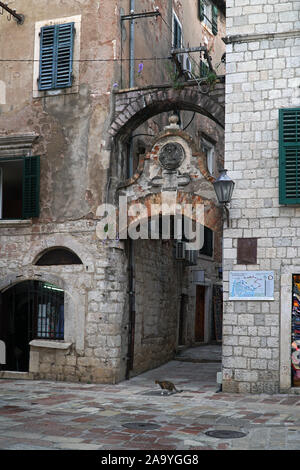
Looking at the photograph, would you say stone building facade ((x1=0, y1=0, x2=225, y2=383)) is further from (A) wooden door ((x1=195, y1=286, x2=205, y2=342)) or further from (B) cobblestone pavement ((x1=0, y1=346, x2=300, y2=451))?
(A) wooden door ((x1=195, y1=286, x2=205, y2=342))

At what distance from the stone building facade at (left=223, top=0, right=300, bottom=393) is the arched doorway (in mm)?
3768

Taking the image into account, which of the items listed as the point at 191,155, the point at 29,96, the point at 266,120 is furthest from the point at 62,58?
the point at 266,120

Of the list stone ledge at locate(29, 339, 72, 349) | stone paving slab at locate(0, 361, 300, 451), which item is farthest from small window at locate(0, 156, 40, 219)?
stone paving slab at locate(0, 361, 300, 451)

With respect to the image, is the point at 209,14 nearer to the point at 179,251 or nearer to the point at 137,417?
the point at 179,251

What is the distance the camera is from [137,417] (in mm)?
8734

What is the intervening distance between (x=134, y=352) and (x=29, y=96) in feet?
19.5

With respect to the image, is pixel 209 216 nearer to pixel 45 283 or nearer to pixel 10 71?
pixel 45 283

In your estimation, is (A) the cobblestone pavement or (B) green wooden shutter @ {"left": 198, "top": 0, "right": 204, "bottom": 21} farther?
(B) green wooden shutter @ {"left": 198, "top": 0, "right": 204, "bottom": 21}

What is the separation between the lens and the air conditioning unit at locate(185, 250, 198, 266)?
1726 centimetres

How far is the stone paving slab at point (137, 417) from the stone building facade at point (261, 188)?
0.68 metres

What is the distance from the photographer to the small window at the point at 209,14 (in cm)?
1938

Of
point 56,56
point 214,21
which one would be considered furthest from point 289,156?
point 214,21

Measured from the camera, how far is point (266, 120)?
36.7ft

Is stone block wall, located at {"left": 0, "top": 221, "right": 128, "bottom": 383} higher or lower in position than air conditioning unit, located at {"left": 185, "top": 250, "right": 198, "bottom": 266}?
lower
